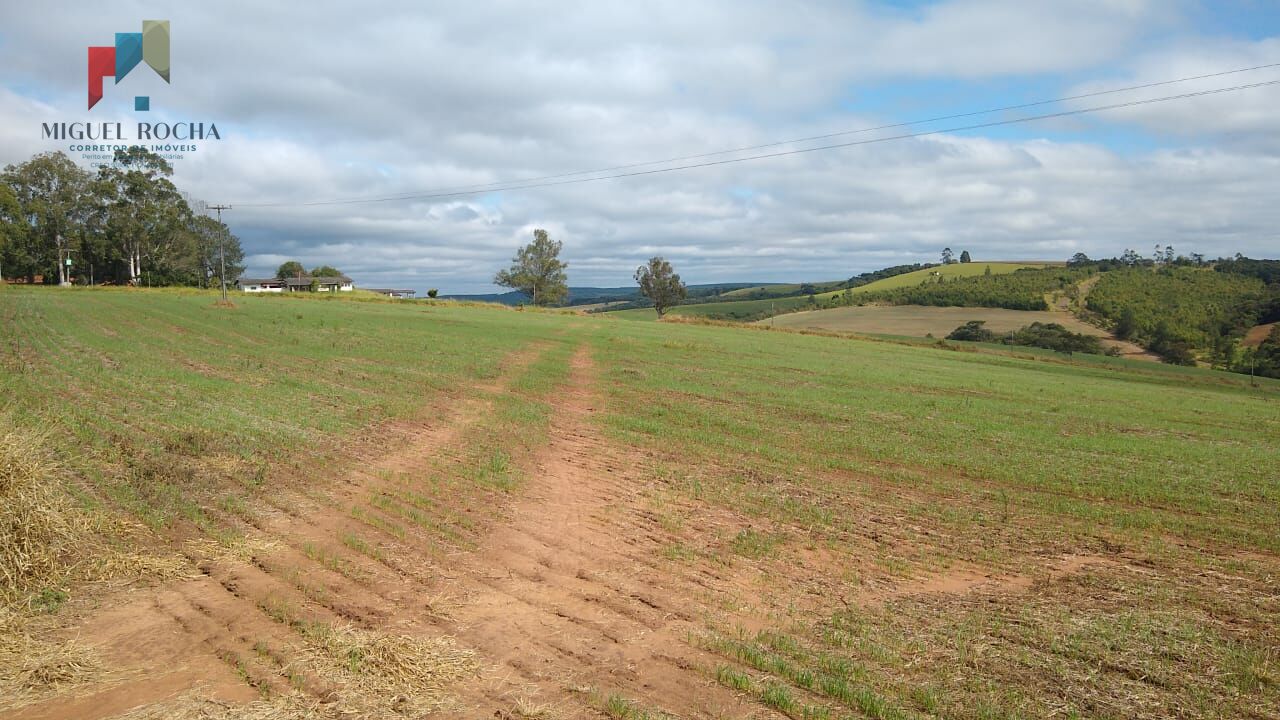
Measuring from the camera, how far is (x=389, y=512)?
10.6 m

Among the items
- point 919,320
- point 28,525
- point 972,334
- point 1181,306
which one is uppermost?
point 1181,306

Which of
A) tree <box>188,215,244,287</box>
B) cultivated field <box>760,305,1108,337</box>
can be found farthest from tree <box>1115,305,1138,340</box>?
tree <box>188,215,244,287</box>

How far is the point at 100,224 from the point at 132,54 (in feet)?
270

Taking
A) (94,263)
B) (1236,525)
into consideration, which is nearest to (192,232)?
(94,263)

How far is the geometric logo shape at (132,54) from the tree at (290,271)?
126471 mm

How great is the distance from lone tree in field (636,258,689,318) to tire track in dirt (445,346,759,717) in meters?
110

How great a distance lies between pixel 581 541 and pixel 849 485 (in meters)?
6.39

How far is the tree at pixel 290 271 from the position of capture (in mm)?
159375

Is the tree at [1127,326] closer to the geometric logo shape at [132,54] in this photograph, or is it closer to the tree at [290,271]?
the geometric logo shape at [132,54]

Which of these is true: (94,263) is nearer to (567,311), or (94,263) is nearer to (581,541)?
(567,311)

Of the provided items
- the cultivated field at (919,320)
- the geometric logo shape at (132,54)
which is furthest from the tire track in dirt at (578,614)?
the cultivated field at (919,320)

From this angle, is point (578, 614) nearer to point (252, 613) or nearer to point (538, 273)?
point (252, 613)

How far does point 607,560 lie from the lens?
938cm

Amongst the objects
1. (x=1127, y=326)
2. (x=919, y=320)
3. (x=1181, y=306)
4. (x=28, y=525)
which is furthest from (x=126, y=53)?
(x=1181, y=306)
